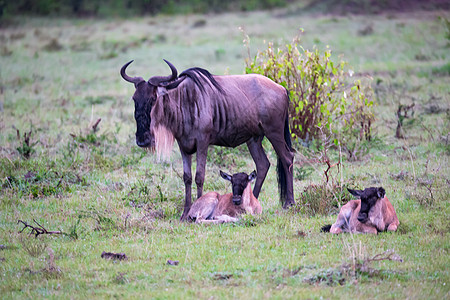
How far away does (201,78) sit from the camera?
7.94m

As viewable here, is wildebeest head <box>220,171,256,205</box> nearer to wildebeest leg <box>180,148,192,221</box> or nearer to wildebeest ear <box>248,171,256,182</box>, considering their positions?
wildebeest ear <box>248,171,256,182</box>

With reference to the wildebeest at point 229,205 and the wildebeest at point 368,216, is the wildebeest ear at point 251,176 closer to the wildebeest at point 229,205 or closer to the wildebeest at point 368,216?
the wildebeest at point 229,205

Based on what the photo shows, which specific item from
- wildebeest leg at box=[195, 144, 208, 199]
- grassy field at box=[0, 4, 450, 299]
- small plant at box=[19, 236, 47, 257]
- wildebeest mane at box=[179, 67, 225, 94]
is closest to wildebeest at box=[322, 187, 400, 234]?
grassy field at box=[0, 4, 450, 299]

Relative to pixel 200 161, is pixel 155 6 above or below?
above

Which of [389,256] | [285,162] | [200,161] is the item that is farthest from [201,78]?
[389,256]

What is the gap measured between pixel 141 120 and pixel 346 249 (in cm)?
303

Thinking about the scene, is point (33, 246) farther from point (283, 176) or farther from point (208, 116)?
point (283, 176)

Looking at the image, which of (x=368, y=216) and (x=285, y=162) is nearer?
(x=368, y=216)

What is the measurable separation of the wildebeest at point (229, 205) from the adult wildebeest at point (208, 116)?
0.84 ft

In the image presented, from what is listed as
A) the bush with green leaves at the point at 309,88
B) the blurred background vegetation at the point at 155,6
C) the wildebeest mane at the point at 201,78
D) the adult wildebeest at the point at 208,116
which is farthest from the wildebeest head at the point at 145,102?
the blurred background vegetation at the point at 155,6

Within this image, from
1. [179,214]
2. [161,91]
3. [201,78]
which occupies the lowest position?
[179,214]

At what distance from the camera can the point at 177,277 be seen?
5551mm

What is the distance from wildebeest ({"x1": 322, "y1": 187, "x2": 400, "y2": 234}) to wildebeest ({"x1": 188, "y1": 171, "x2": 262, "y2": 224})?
1.22 metres

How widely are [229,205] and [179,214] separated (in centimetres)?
70
